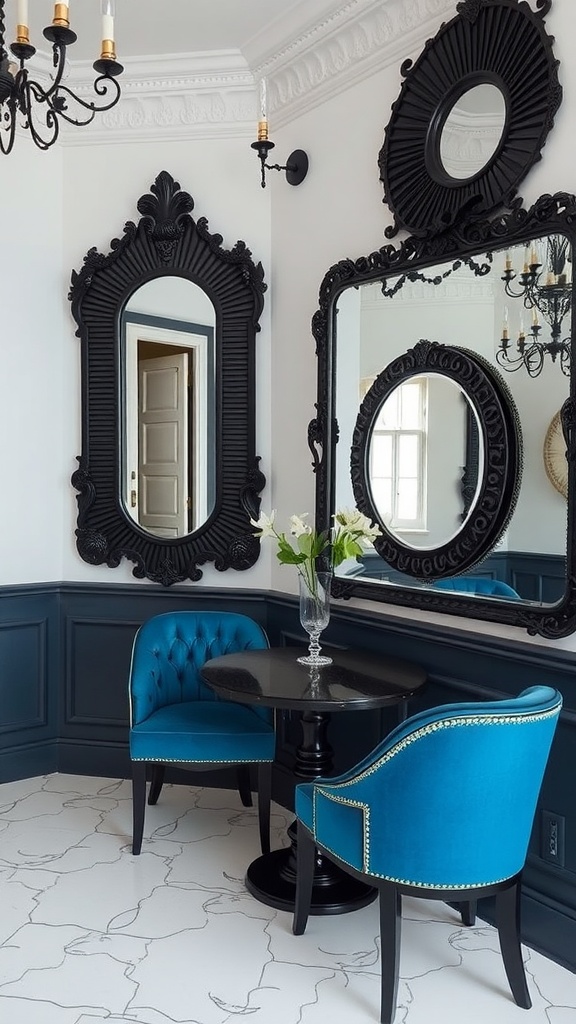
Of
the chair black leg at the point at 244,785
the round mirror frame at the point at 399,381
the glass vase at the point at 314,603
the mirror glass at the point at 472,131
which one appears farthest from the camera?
the chair black leg at the point at 244,785

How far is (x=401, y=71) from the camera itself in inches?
113

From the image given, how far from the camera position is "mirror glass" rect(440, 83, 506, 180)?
255 centimetres

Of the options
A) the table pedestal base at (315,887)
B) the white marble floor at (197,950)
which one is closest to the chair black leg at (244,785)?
the white marble floor at (197,950)

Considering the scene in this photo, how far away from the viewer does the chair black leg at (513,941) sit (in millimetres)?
2127

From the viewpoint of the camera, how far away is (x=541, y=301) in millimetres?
2387

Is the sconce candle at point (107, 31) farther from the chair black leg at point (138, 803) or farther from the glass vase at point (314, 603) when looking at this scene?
the chair black leg at point (138, 803)

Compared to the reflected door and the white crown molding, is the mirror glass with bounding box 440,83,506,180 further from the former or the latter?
the reflected door

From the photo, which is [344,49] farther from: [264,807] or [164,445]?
[264,807]

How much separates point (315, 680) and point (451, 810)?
73 cm

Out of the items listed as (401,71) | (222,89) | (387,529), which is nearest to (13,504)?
(387,529)

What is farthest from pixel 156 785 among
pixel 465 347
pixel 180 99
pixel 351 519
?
pixel 180 99

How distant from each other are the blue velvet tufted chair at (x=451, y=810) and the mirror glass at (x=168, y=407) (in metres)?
1.81

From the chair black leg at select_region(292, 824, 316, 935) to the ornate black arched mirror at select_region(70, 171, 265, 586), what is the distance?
1417 millimetres

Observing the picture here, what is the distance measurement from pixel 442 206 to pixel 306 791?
6.05 ft
